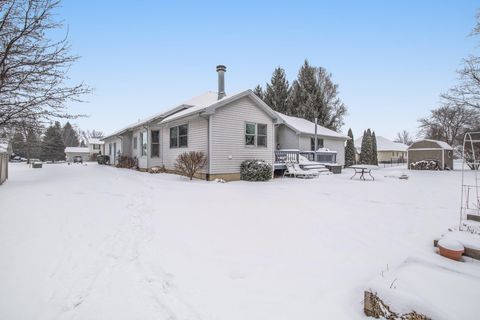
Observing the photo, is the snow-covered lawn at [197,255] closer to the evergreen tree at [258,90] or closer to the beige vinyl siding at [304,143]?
the beige vinyl siding at [304,143]

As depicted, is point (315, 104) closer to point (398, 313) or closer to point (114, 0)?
point (114, 0)

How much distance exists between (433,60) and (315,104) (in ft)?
58.0

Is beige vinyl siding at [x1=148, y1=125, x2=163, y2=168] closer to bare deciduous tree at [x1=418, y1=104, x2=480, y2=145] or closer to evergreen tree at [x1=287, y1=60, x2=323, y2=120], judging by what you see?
evergreen tree at [x1=287, y1=60, x2=323, y2=120]

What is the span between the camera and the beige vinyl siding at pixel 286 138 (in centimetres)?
2066

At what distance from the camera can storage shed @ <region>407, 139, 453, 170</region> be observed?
22.3 m

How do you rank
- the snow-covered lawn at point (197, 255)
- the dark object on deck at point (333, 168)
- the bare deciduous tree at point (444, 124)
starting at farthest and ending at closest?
the bare deciduous tree at point (444, 124)
the dark object on deck at point (333, 168)
the snow-covered lawn at point (197, 255)

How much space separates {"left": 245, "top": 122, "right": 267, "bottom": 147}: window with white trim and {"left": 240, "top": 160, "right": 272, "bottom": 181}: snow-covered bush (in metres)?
1.31

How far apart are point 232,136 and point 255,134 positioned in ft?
5.31

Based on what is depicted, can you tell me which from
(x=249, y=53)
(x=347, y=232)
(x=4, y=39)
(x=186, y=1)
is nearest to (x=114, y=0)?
(x=186, y=1)

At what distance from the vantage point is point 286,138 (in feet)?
70.2

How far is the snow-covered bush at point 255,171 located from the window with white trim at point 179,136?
3.71 meters

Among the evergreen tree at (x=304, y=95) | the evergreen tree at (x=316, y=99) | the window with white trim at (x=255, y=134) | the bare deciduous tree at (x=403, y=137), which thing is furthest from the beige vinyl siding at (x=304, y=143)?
the bare deciduous tree at (x=403, y=137)

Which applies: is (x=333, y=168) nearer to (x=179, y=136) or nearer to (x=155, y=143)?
(x=179, y=136)

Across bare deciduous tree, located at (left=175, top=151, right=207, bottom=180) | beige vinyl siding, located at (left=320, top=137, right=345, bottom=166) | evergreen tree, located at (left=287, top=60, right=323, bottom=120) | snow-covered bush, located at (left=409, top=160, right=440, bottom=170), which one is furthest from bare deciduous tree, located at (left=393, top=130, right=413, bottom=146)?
bare deciduous tree, located at (left=175, top=151, right=207, bottom=180)
